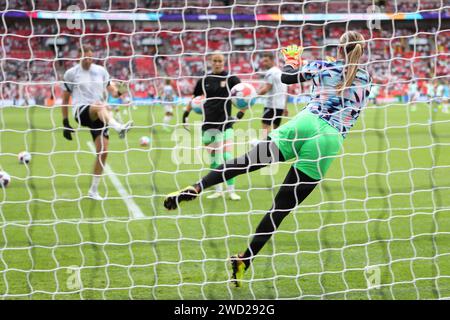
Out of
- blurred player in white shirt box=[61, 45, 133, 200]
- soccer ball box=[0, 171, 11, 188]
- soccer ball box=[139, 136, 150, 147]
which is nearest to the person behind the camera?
blurred player in white shirt box=[61, 45, 133, 200]

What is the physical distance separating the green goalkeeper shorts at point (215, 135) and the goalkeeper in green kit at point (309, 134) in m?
3.33

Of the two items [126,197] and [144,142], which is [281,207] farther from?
[144,142]

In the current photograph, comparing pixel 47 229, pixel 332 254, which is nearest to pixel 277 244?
pixel 332 254

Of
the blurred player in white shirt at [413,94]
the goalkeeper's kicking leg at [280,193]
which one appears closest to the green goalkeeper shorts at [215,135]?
the goalkeeper's kicking leg at [280,193]

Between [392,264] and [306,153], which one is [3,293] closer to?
[306,153]

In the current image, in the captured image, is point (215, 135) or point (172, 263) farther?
point (215, 135)

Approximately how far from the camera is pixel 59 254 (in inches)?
216

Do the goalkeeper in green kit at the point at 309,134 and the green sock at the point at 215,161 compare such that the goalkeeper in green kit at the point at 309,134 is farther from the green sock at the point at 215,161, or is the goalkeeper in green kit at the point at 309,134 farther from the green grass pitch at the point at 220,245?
the green sock at the point at 215,161

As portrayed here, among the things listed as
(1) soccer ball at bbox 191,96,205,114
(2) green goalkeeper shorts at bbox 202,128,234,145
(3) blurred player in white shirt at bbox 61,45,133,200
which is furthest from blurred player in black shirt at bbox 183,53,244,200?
(3) blurred player in white shirt at bbox 61,45,133,200

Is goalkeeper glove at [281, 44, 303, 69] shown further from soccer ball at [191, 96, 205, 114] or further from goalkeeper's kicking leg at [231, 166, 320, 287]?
soccer ball at [191, 96, 205, 114]

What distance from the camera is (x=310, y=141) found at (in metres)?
4.64

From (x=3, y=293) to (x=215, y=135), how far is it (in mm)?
4242

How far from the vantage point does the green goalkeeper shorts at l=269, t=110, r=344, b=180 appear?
4.62 metres

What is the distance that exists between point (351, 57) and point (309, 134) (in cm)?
69
